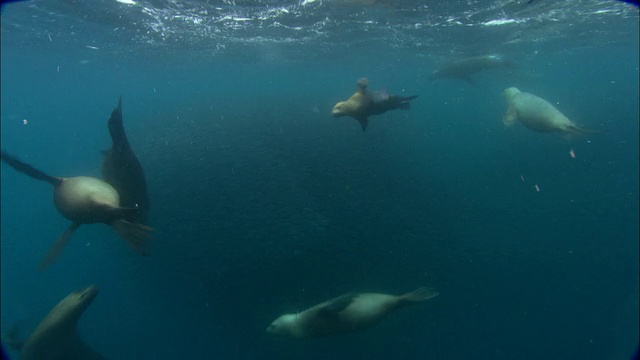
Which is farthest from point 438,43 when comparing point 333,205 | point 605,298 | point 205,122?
point 605,298

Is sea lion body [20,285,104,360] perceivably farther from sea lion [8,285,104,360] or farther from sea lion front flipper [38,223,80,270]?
sea lion front flipper [38,223,80,270]

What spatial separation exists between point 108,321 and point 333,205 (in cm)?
772

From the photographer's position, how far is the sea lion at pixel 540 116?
10.5 meters

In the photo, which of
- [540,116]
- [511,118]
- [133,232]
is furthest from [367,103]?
[511,118]

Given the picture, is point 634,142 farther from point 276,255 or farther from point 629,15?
point 276,255

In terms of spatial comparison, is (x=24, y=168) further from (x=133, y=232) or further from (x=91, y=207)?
(x=133, y=232)

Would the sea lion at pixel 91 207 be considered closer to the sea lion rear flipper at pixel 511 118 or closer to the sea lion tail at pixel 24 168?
the sea lion tail at pixel 24 168

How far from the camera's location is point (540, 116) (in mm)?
11148

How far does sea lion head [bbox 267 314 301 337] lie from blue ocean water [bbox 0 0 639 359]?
931mm

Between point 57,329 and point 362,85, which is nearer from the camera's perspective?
point 57,329

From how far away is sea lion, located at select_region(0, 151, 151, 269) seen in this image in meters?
5.34

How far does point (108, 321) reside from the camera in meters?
10.4

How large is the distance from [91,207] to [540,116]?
12371 mm

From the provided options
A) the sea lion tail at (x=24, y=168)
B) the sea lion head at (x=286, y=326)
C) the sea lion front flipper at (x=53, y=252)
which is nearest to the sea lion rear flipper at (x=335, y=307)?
the sea lion head at (x=286, y=326)
